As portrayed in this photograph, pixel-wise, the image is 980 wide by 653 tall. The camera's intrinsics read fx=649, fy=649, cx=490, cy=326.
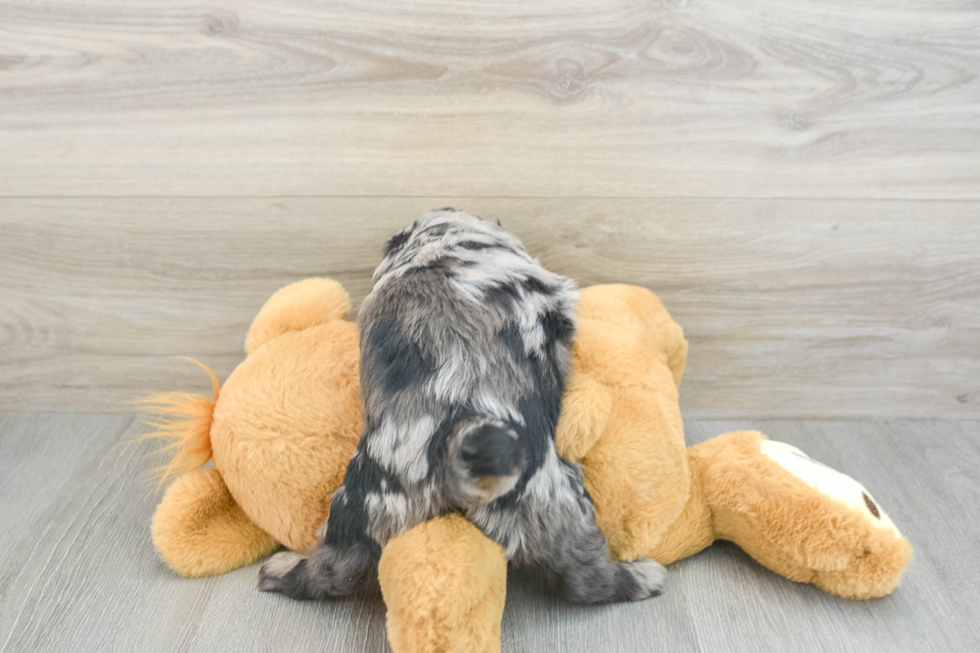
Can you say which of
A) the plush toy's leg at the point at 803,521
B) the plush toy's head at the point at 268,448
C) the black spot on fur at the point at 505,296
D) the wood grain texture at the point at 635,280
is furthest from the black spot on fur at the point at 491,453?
the wood grain texture at the point at 635,280

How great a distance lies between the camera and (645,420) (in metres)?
0.71

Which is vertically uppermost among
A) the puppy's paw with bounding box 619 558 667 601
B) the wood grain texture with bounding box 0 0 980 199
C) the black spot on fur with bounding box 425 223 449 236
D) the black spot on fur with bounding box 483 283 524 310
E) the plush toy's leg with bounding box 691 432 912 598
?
the wood grain texture with bounding box 0 0 980 199

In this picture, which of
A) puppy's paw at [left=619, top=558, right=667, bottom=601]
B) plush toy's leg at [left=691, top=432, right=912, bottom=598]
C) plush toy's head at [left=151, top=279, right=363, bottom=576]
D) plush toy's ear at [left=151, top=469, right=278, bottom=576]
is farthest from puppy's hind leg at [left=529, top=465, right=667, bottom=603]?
plush toy's ear at [left=151, top=469, right=278, bottom=576]

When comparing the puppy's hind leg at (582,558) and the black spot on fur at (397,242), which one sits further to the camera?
the black spot on fur at (397,242)

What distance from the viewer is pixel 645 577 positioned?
703mm

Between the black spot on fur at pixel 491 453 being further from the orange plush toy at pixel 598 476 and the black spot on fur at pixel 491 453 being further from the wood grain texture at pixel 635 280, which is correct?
the wood grain texture at pixel 635 280

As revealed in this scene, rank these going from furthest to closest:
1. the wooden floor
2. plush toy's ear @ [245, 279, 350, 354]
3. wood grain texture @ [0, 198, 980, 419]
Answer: wood grain texture @ [0, 198, 980, 419]
plush toy's ear @ [245, 279, 350, 354]
the wooden floor

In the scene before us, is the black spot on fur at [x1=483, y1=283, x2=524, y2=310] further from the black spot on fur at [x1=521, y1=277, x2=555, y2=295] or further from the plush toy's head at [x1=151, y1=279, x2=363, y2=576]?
the plush toy's head at [x1=151, y1=279, x2=363, y2=576]

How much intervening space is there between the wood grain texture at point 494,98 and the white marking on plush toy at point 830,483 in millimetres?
378

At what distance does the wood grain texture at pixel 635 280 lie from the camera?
0.94 meters

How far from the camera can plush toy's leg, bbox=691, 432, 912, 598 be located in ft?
2.21

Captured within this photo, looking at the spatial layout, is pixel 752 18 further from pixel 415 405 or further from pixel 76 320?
pixel 76 320

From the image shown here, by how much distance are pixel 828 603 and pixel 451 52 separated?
801 mm

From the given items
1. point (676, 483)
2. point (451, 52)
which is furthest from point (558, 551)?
point (451, 52)
